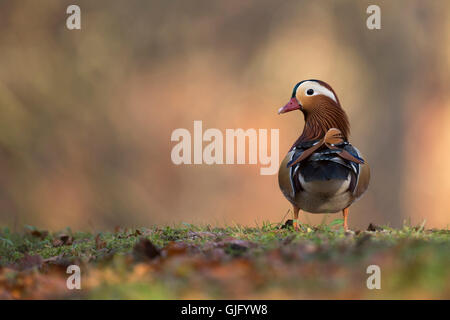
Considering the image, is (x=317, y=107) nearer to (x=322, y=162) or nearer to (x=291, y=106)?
(x=291, y=106)

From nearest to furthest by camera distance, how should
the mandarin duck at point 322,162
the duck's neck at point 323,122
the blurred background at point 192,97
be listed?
the mandarin duck at point 322,162
the duck's neck at point 323,122
the blurred background at point 192,97

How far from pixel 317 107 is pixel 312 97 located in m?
0.08

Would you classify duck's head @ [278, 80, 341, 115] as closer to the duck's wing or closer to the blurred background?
the duck's wing

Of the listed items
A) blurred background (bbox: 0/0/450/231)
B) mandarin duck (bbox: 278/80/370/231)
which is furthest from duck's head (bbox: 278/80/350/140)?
blurred background (bbox: 0/0/450/231)

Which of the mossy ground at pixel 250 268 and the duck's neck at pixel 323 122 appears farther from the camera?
the duck's neck at pixel 323 122

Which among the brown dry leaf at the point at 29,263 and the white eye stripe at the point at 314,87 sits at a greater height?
the white eye stripe at the point at 314,87

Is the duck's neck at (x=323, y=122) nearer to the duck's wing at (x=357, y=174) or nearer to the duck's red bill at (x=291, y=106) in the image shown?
the duck's red bill at (x=291, y=106)

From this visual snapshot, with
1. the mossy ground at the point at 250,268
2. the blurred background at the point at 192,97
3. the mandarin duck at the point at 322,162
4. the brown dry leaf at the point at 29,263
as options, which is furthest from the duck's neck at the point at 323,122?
the blurred background at the point at 192,97

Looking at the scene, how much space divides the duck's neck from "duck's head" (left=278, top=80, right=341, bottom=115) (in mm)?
38

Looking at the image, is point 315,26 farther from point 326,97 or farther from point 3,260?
point 3,260

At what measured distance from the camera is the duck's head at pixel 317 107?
3588mm

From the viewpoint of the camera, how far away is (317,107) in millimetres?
3623

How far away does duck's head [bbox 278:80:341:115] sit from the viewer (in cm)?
362

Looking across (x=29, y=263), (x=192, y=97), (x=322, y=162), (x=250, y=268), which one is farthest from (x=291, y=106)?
(x=192, y=97)
